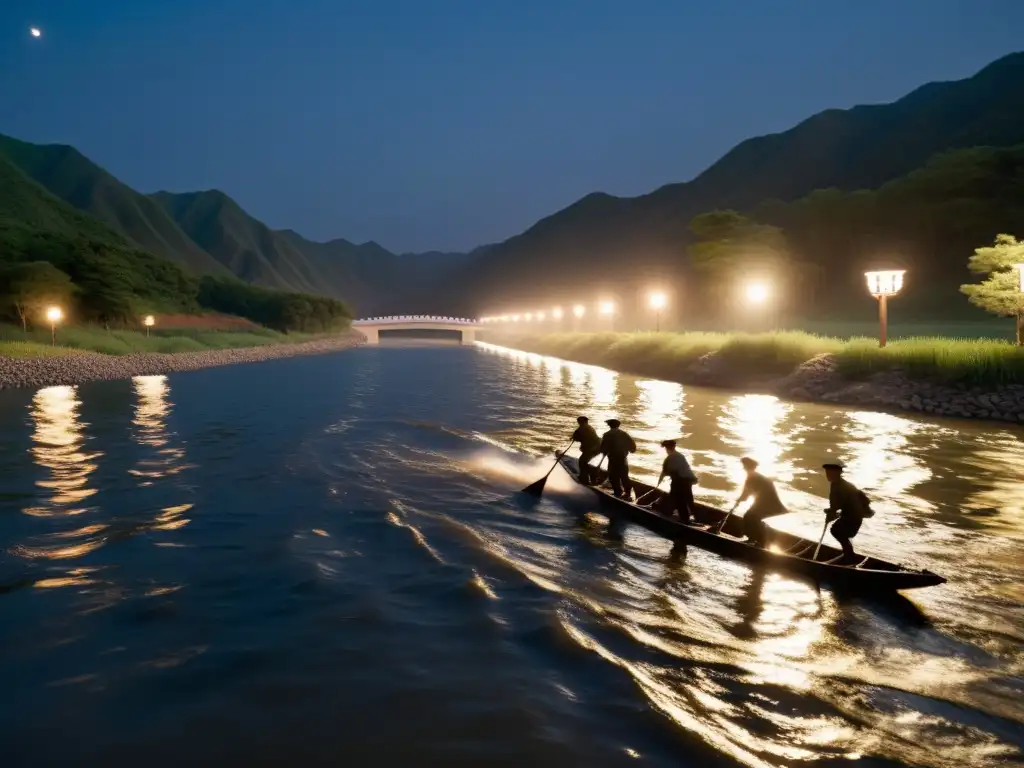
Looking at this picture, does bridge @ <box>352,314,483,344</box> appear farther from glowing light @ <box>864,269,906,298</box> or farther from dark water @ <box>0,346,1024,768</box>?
dark water @ <box>0,346,1024,768</box>

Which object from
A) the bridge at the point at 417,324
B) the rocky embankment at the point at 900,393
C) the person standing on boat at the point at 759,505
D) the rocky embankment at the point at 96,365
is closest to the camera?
the person standing on boat at the point at 759,505

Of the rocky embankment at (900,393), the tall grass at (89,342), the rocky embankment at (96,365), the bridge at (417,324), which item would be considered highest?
the bridge at (417,324)

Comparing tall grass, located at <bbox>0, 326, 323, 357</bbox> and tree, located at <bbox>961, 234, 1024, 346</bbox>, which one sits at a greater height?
tree, located at <bbox>961, 234, 1024, 346</bbox>

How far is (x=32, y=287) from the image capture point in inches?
2862

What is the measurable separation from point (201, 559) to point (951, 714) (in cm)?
1277

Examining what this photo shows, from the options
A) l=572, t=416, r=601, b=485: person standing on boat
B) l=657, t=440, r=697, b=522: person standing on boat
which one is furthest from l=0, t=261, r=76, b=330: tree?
l=657, t=440, r=697, b=522: person standing on boat

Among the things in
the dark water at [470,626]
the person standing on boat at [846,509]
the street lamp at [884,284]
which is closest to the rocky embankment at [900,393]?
the street lamp at [884,284]

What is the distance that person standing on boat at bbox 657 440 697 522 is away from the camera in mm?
13656

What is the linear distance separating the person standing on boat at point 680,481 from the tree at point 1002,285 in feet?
89.6

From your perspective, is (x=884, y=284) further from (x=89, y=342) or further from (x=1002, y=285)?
(x=89, y=342)

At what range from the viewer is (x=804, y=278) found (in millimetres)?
87688

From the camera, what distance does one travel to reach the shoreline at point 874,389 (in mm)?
28828

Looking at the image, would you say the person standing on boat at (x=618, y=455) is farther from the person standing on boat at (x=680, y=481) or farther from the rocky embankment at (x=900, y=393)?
the rocky embankment at (x=900, y=393)

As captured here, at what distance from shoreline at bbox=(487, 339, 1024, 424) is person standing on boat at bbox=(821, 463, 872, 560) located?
74.9 ft
